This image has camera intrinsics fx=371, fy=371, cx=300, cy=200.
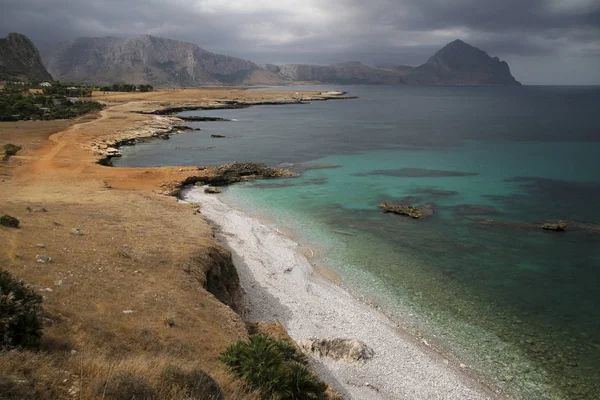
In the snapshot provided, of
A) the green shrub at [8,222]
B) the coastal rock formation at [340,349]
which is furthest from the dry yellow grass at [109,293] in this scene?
the coastal rock formation at [340,349]

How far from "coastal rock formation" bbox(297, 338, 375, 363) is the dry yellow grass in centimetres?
376

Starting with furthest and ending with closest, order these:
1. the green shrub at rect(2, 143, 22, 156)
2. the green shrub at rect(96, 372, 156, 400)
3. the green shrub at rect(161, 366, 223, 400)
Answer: the green shrub at rect(2, 143, 22, 156), the green shrub at rect(161, 366, 223, 400), the green shrub at rect(96, 372, 156, 400)

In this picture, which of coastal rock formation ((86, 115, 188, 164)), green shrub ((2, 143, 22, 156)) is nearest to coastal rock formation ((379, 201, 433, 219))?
coastal rock formation ((86, 115, 188, 164))

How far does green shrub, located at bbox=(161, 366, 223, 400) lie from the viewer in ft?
27.0

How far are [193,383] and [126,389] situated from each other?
4.86ft

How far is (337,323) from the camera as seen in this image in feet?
63.6

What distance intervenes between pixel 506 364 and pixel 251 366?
1259 centimetres

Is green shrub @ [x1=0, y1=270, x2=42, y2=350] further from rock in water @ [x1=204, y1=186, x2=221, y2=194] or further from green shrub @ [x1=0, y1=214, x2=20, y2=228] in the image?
rock in water @ [x1=204, y1=186, x2=221, y2=194]

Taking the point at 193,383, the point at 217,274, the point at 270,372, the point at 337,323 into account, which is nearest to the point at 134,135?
the point at 217,274

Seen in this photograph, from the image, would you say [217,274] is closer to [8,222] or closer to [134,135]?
[8,222]

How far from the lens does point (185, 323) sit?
531 inches

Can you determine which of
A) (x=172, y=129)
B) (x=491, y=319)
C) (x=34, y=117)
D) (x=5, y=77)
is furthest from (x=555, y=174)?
(x=5, y=77)

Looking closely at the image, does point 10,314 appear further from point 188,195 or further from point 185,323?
point 188,195

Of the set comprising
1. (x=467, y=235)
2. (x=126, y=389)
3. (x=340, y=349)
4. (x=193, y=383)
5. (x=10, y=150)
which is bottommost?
(x=340, y=349)
